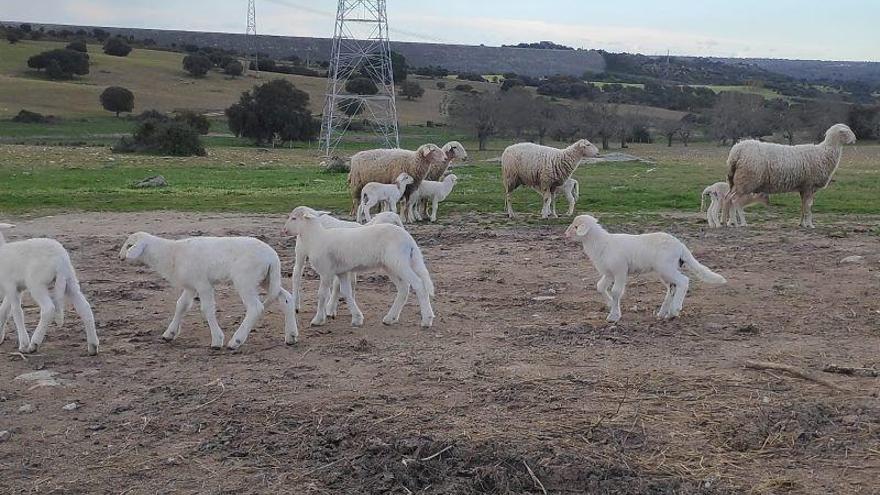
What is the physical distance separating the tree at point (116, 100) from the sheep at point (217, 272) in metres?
62.6

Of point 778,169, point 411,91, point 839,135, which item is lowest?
point 411,91

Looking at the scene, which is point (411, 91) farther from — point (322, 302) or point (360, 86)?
point (322, 302)

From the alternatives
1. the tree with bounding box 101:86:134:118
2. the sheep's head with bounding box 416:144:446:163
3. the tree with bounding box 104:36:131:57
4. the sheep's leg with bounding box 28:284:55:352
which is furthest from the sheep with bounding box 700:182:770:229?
the tree with bounding box 104:36:131:57

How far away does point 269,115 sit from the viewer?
186 feet

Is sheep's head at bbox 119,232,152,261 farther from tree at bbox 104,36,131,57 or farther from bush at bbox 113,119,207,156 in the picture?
tree at bbox 104,36,131,57

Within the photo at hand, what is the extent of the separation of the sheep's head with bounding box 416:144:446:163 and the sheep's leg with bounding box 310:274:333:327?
9484 mm

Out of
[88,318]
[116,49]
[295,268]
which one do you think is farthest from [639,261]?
[116,49]

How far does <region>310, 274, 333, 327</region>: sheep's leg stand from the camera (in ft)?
31.2

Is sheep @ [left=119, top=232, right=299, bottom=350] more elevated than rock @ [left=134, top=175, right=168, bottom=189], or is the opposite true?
sheep @ [left=119, top=232, right=299, bottom=350]

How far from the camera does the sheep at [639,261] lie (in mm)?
9484

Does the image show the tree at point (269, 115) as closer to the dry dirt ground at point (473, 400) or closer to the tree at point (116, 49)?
the tree at point (116, 49)

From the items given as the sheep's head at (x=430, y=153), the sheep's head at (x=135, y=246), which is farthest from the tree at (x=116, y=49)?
the sheep's head at (x=135, y=246)

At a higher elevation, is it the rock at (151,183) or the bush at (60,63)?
the bush at (60,63)

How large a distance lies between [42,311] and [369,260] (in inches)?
124
